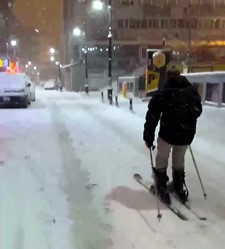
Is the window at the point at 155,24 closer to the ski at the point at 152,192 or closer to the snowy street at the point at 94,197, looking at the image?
the snowy street at the point at 94,197

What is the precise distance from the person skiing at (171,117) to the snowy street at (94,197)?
512mm

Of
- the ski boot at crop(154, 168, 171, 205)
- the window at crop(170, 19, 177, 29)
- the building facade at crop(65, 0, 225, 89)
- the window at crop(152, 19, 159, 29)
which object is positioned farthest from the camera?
the window at crop(170, 19, 177, 29)

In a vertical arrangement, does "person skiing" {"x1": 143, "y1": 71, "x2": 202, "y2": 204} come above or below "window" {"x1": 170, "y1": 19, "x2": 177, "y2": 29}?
below

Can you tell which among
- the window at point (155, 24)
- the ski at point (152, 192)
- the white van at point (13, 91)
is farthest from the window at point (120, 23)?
the ski at point (152, 192)

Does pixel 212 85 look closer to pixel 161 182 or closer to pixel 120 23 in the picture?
pixel 161 182

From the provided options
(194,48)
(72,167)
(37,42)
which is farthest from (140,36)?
(72,167)

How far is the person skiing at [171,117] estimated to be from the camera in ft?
18.2

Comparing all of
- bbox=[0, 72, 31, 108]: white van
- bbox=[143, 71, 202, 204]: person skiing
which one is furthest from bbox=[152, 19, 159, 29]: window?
bbox=[143, 71, 202, 204]: person skiing

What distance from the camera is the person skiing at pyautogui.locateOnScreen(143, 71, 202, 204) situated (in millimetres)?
5562

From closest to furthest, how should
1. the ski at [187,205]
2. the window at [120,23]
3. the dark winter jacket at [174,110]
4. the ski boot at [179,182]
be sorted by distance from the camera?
1. the ski at [187,205]
2. the dark winter jacket at [174,110]
3. the ski boot at [179,182]
4. the window at [120,23]

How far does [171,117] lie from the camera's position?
5598 mm

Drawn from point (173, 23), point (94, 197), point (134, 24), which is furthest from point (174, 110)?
point (173, 23)

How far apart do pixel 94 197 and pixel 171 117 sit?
160cm

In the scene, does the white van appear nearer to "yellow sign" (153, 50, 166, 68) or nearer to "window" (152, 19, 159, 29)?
"yellow sign" (153, 50, 166, 68)
